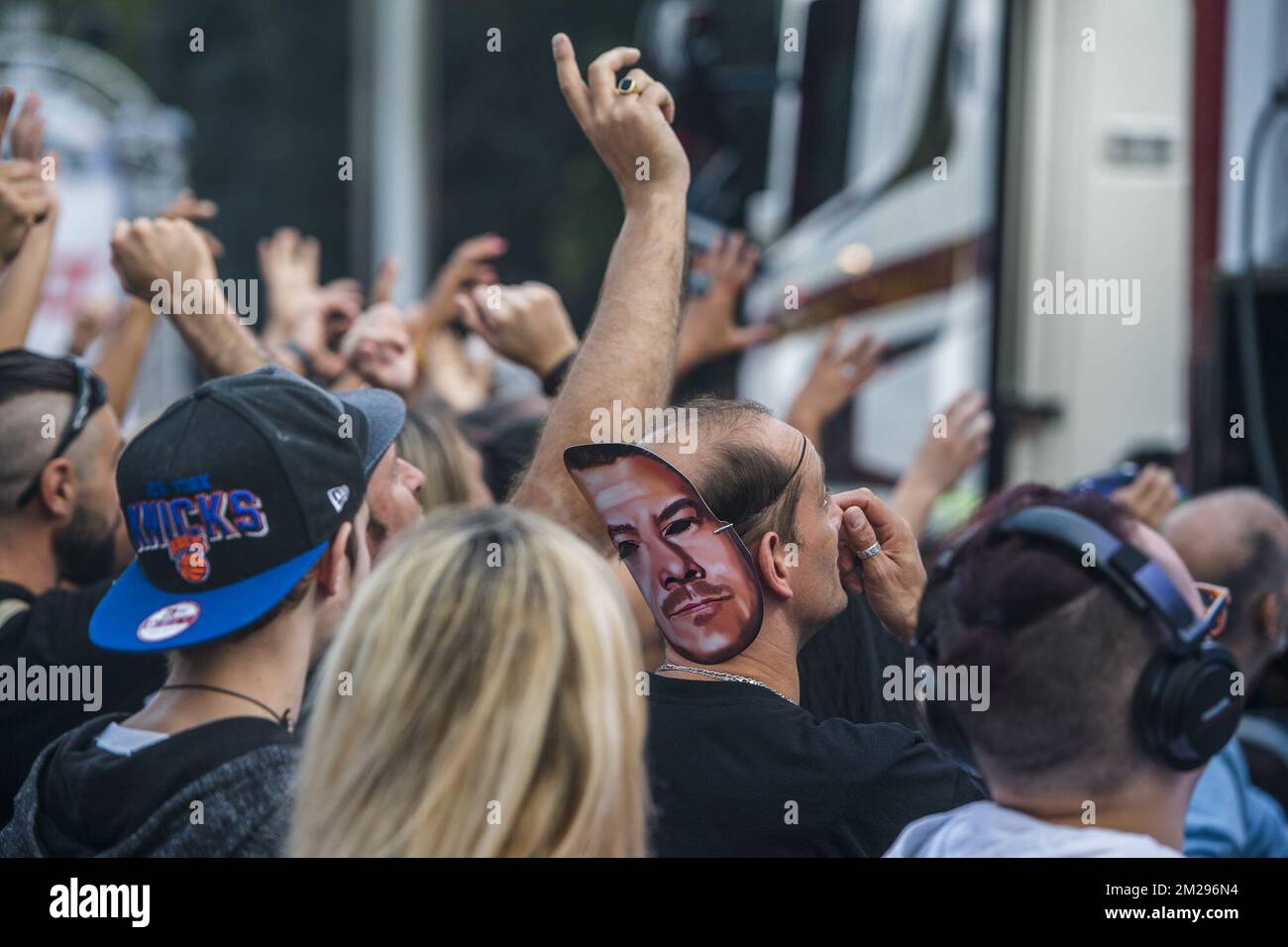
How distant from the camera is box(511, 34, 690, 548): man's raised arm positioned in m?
2.22

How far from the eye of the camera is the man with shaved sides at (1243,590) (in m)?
2.80

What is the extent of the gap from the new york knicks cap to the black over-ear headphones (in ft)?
2.61

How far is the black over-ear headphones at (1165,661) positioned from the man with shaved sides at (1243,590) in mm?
1221

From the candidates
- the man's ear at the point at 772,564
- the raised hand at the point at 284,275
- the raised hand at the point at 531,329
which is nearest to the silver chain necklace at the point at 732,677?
the man's ear at the point at 772,564

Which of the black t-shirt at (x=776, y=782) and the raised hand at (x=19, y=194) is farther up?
the raised hand at (x=19, y=194)

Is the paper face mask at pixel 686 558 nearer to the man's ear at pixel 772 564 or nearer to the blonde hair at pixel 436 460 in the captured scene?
the man's ear at pixel 772 564

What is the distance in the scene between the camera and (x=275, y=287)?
4.21 meters

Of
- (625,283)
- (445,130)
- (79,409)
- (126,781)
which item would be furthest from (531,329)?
(445,130)

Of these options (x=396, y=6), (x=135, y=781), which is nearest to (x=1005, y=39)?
(x=135, y=781)

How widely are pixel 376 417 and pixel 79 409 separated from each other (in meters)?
0.73

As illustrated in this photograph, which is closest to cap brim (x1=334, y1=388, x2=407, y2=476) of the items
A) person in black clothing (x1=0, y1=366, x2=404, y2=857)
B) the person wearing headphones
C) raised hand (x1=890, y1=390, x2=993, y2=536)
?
person in black clothing (x1=0, y1=366, x2=404, y2=857)

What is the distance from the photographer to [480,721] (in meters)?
1.41
